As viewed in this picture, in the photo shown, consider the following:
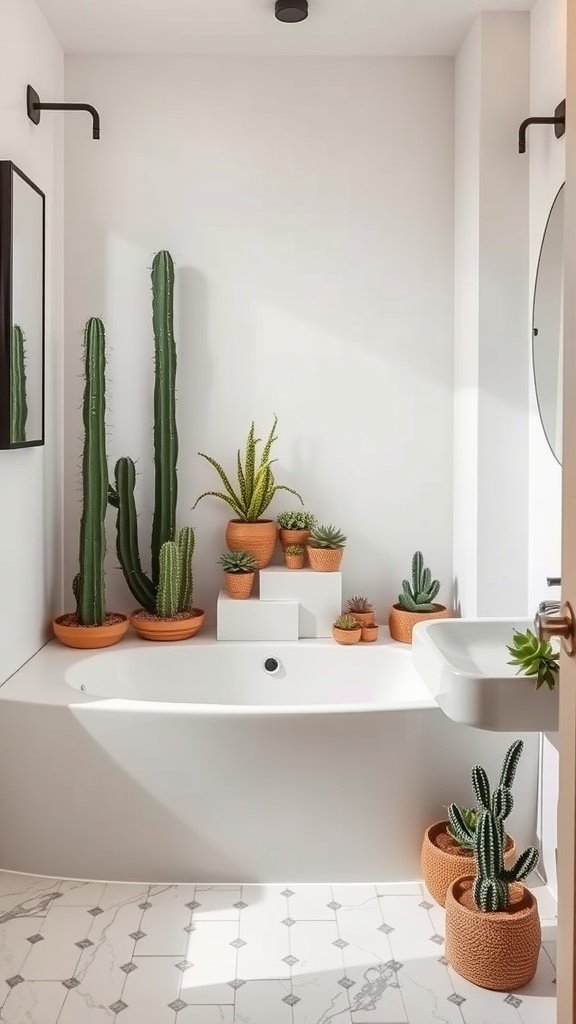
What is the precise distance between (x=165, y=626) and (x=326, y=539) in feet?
2.04

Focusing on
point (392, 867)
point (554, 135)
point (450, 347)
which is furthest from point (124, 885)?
point (554, 135)

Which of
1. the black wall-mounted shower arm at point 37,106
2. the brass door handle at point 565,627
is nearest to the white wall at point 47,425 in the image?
the black wall-mounted shower arm at point 37,106

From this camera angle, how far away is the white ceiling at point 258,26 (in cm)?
281

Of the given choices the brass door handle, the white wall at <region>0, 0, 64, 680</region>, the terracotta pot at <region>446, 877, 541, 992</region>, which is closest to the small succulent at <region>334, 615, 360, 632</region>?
the white wall at <region>0, 0, 64, 680</region>

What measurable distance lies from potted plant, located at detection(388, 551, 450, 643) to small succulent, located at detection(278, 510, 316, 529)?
39cm

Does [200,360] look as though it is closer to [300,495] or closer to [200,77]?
[300,495]

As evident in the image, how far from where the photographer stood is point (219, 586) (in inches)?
132

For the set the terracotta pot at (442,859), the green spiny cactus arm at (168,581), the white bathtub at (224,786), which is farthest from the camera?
the green spiny cactus arm at (168,581)

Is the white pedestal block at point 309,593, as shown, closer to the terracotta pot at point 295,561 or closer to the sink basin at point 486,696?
the terracotta pot at point 295,561

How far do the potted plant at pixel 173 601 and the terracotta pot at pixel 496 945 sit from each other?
1.35 m

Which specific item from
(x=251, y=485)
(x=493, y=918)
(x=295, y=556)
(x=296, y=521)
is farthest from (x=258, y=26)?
(x=493, y=918)

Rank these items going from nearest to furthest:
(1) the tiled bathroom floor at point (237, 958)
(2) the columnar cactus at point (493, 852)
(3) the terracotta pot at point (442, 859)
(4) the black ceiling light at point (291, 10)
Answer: (1) the tiled bathroom floor at point (237, 958) → (2) the columnar cactus at point (493, 852) → (3) the terracotta pot at point (442, 859) → (4) the black ceiling light at point (291, 10)

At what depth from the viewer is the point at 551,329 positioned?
263 cm

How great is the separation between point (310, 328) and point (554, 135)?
106 centimetres
